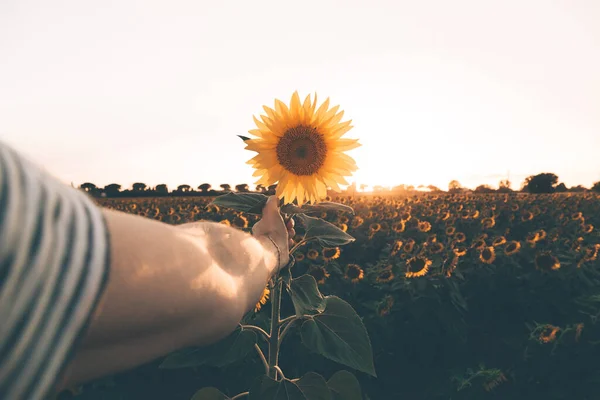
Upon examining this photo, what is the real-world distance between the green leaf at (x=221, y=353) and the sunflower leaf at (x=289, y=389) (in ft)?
0.52

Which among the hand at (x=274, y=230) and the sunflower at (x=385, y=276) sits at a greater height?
the hand at (x=274, y=230)

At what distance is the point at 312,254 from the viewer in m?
5.50

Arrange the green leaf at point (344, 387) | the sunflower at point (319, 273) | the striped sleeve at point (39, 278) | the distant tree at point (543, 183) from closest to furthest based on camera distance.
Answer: the striped sleeve at point (39, 278) < the green leaf at point (344, 387) < the sunflower at point (319, 273) < the distant tree at point (543, 183)

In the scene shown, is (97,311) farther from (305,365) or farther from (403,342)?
(403,342)

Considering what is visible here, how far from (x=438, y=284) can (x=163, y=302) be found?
4.10m

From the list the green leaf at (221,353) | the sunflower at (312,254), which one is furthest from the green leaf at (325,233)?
the sunflower at (312,254)

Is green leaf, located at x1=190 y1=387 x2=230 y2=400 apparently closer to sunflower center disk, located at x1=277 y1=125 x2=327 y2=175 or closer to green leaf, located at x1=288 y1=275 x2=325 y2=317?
green leaf, located at x1=288 y1=275 x2=325 y2=317

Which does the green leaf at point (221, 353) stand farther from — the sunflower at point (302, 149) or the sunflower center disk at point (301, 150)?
the sunflower center disk at point (301, 150)

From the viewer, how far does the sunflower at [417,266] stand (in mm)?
4590

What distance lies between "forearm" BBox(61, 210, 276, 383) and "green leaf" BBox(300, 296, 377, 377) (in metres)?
1.15

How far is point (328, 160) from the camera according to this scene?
2.01 metres

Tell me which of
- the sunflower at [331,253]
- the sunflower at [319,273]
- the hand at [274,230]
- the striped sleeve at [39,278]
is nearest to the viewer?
the striped sleeve at [39,278]

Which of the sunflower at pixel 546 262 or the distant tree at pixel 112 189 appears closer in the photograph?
the sunflower at pixel 546 262

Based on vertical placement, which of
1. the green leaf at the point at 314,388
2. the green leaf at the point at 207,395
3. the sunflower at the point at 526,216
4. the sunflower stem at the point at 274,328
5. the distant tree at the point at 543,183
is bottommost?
the green leaf at the point at 207,395
